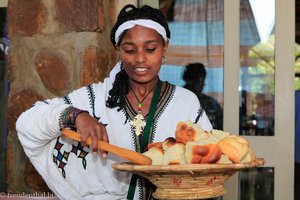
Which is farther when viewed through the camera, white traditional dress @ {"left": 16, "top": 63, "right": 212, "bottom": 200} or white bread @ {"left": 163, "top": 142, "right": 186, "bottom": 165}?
white traditional dress @ {"left": 16, "top": 63, "right": 212, "bottom": 200}

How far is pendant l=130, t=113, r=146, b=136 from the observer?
2197 millimetres

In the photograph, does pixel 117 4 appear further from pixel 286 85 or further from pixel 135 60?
pixel 286 85

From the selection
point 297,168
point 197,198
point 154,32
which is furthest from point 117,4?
point 297,168

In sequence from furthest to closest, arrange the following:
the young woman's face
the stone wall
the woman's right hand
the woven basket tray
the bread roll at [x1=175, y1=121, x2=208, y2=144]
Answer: the stone wall, the young woman's face, the woman's right hand, the bread roll at [x1=175, y1=121, x2=208, y2=144], the woven basket tray

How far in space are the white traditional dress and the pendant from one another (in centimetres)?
2

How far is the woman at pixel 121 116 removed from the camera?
6.96 feet

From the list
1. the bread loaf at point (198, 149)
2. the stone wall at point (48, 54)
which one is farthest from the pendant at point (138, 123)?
the stone wall at point (48, 54)

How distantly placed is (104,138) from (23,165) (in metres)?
1.30

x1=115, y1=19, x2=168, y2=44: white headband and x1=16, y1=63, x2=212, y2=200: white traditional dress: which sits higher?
x1=115, y1=19, x2=168, y2=44: white headband

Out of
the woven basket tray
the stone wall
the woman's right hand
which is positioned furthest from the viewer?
the stone wall

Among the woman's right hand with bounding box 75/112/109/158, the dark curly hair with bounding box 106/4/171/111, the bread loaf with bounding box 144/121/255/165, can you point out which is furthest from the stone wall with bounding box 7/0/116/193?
the bread loaf with bounding box 144/121/255/165

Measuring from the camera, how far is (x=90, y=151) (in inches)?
87.0

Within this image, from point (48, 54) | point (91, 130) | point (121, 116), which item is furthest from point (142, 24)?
point (48, 54)

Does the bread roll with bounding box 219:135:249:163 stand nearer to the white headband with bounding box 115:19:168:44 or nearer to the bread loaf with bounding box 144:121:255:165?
the bread loaf with bounding box 144:121:255:165
